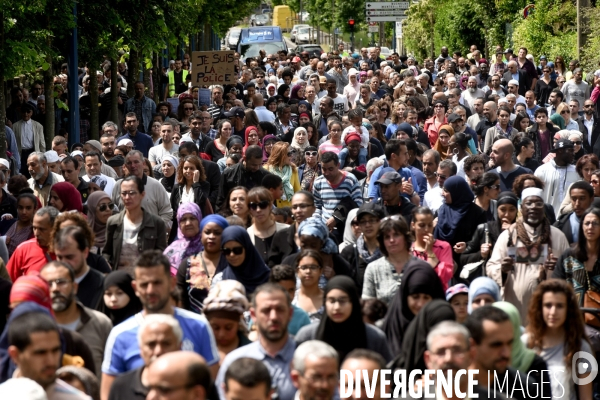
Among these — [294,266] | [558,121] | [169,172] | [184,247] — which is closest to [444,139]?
[558,121]

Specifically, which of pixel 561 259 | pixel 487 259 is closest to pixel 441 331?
pixel 561 259

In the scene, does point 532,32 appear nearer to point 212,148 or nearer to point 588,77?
point 588,77

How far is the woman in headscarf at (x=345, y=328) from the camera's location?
24.2 ft

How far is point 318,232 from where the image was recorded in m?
9.64

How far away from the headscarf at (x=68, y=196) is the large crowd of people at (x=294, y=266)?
1.0 inches

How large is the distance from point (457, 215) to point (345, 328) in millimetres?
4318

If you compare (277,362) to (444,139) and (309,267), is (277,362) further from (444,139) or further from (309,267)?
(444,139)

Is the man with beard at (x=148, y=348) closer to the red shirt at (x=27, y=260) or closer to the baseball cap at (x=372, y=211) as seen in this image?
the red shirt at (x=27, y=260)

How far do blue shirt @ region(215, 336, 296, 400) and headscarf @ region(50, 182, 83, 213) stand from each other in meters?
5.18

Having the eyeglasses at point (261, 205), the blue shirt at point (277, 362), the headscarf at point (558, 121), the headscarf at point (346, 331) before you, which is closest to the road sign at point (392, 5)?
the headscarf at point (558, 121)

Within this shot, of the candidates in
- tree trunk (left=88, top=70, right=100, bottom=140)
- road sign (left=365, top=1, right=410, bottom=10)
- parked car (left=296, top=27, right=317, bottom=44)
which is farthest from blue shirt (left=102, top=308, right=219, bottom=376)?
parked car (left=296, top=27, right=317, bottom=44)

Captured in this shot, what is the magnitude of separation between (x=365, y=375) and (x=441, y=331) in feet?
1.42

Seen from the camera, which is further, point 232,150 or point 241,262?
point 232,150

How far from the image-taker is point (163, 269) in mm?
7469
